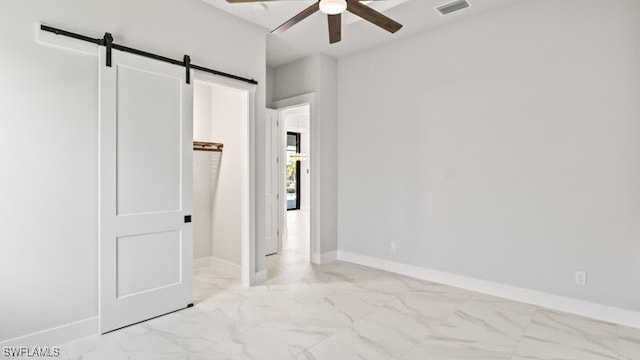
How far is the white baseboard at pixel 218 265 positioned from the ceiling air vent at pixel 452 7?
387 centimetres

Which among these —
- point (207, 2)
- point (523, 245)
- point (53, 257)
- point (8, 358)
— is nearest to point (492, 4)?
point (523, 245)

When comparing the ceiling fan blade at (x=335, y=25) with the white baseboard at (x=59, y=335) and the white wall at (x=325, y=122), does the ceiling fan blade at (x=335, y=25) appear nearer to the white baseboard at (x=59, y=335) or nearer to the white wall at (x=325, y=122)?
the white wall at (x=325, y=122)

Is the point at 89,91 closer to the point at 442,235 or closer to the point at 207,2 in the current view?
the point at 207,2

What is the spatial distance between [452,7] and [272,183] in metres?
3.54

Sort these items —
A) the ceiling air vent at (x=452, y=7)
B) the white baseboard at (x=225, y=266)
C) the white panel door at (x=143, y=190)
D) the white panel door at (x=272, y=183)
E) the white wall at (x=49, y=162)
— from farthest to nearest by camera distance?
the white panel door at (x=272, y=183) → the white baseboard at (x=225, y=266) → the ceiling air vent at (x=452, y=7) → the white panel door at (x=143, y=190) → the white wall at (x=49, y=162)

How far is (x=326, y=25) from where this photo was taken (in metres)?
4.16

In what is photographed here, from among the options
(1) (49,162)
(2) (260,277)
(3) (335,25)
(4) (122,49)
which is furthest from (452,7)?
(1) (49,162)

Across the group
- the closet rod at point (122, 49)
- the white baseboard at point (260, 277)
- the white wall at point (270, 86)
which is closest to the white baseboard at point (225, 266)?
the white baseboard at point (260, 277)

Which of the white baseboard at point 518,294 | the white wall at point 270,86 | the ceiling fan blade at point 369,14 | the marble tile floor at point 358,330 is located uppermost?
the white wall at point 270,86

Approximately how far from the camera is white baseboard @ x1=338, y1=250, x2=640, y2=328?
10.2 ft

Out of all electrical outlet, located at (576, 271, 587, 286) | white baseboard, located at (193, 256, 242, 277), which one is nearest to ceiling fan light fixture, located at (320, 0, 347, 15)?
electrical outlet, located at (576, 271, 587, 286)

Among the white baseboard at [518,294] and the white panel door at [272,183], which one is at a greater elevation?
the white panel door at [272,183]

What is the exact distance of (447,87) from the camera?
4188 mm

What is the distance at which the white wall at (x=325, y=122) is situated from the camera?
16.8 ft
